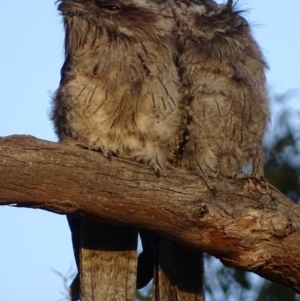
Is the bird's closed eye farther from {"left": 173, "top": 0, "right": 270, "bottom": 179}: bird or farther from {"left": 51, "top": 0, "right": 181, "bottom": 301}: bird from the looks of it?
{"left": 173, "top": 0, "right": 270, "bottom": 179}: bird

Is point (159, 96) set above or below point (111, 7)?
below

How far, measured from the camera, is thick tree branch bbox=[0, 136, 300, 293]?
15.6 feet

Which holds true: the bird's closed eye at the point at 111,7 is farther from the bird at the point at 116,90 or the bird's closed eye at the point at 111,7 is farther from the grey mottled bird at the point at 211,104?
the grey mottled bird at the point at 211,104

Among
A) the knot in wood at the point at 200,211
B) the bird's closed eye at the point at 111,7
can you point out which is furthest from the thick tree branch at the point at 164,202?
the bird's closed eye at the point at 111,7

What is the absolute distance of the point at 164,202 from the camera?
504 cm

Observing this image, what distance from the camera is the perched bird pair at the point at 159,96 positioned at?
5.37m

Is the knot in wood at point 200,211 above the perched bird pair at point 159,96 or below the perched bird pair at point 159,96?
below

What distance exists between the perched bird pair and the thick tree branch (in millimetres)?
167

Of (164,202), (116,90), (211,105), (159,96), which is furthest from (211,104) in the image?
(164,202)

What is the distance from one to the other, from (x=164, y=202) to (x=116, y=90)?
2.38ft

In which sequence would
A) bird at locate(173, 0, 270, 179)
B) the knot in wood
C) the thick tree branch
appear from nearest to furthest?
the thick tree branch
the knot in wood
bird at locate(173, 0, 270, 179)

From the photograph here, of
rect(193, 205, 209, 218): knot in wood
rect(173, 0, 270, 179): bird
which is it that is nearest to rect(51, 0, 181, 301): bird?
rect(173, 0, 270, 179): bird

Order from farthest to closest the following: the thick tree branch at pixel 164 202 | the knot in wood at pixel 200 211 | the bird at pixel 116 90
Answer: the bird at pixel 116 90, the knot in wood at pixel 200 211, the thick tree branch at pixel 164 202

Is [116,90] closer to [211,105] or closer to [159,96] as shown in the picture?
[159,96]
